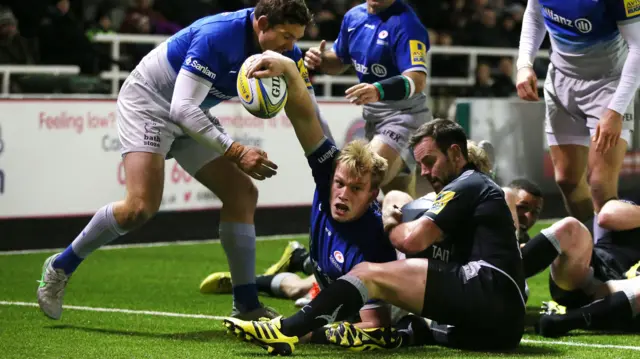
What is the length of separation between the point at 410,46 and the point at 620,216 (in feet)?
6.19

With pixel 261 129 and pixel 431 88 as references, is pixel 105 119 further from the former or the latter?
pixel 431 88

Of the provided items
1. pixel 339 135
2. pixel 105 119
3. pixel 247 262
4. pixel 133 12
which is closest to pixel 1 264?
pixel 105 119

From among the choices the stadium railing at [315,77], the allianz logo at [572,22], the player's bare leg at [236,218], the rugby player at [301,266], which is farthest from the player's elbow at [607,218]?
the stadium railing at [315,77]

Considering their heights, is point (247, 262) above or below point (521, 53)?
below

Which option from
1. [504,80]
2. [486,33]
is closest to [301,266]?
[504,80]

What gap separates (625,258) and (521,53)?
1.36 metres

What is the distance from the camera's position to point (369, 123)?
816 centimetres

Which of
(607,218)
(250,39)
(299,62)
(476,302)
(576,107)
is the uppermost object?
(250,39)

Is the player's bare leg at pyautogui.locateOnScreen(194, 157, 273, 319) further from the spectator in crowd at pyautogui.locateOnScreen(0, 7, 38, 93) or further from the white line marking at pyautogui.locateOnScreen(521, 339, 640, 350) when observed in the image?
the spectator in crowd at pyautogui.locateOnScreen(0, 7, 38, 93)

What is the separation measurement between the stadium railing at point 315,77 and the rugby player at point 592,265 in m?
4.82

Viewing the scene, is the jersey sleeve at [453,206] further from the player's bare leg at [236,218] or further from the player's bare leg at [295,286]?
the player's bare leg at [295,286]

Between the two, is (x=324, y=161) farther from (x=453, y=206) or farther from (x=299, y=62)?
(x=299, y=62)

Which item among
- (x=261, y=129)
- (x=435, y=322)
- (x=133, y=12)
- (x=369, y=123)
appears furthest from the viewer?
(x=133, y=12)

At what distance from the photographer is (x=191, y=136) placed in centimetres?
592
